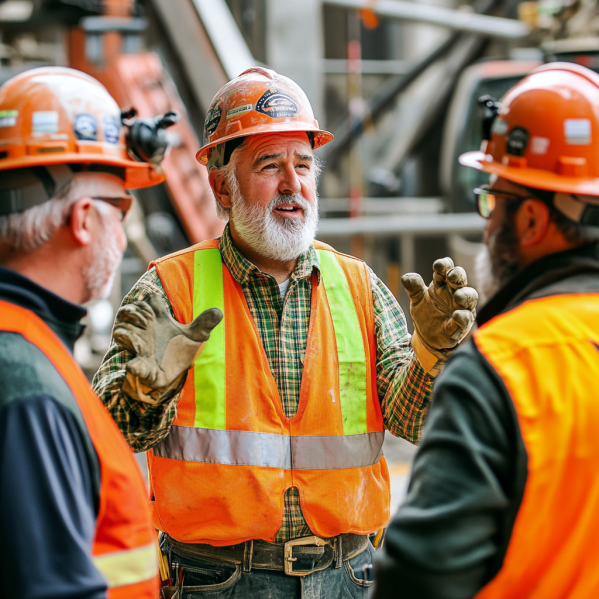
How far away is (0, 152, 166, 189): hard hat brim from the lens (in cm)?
185

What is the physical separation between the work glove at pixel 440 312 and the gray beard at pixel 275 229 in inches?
18.6

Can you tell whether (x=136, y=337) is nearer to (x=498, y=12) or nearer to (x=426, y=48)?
(x=498, y=12)

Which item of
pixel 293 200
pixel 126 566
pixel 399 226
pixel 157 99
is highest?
pixel 157 99

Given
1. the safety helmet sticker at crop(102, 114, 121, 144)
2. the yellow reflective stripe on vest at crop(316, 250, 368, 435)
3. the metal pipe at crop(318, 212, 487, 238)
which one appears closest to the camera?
the safety helmet sticker at crop(102, 114, 121, 144)

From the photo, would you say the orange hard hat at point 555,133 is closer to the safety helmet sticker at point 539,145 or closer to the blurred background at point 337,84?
the safety helmet sticker at point 539,145

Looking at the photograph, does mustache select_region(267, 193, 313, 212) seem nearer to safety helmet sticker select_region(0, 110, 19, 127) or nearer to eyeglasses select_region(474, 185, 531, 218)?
eyeglasses select_region(474, 185, 531, 218)

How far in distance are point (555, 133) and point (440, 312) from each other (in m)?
0.81

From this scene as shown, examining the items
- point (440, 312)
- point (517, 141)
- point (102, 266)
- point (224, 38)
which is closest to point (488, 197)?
point (517, 141)

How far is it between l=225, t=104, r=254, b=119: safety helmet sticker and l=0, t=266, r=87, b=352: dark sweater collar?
3.97 ft

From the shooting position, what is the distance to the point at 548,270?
5.74 feet

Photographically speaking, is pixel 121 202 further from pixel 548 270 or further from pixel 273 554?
pixel 273 554

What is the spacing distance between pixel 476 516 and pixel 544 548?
15 centimetres

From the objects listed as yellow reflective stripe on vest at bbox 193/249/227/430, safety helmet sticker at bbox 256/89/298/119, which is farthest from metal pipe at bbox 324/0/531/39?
yellow reflective stripe on vest at bbox 193/249/227/430

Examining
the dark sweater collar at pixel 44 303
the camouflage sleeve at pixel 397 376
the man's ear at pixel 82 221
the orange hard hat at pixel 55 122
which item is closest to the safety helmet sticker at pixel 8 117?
the orange hard hat at pixel 55 122
